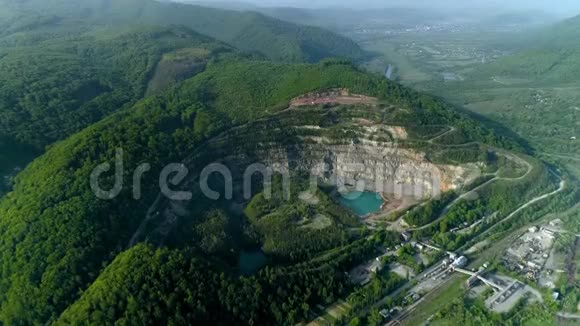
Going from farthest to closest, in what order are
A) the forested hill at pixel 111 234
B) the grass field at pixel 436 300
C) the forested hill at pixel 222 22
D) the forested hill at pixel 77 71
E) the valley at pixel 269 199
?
1. the forested hill at pixel 222 22
2. the forested hill at pixel 77 71
3. the grass field at pixel 436 300
4. the valley at pixel 269 199
5. the forested hill at pixel 111 234

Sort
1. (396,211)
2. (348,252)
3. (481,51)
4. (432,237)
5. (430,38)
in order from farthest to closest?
(430,38) → (481,51) → (396,211) → (432,237) → (348,252)

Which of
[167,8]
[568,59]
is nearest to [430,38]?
[568,59]

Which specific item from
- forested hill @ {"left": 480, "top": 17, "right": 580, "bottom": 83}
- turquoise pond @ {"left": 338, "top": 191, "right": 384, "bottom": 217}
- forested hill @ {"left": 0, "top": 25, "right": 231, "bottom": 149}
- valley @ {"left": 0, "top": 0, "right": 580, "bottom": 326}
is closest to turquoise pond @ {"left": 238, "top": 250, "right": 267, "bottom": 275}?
valley @ {"left": 0, "top": 0, "right": 580, "bottom": 326}

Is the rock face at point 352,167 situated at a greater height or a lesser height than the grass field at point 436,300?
greater

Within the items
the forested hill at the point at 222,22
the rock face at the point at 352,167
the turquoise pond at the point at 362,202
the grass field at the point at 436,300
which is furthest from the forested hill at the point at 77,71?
the grass field at the point at 436,300

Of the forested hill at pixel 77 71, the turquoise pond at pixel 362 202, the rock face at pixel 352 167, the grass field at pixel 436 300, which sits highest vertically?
the forested hill at pixel 77 71

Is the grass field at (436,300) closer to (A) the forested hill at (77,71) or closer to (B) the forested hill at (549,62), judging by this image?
(A) the forested hill at (77,71)

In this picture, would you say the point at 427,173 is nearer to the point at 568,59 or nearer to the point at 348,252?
the point at 348,252

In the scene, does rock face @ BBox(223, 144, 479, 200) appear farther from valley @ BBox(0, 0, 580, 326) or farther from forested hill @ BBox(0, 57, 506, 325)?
forested hill @ BBox(0, 57, 506, 325)
